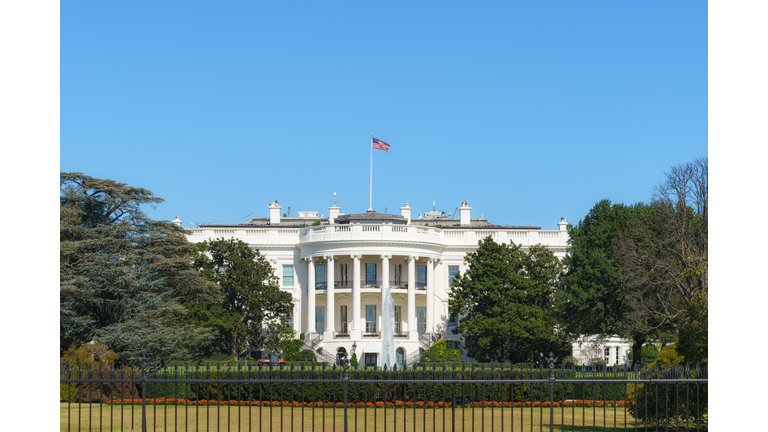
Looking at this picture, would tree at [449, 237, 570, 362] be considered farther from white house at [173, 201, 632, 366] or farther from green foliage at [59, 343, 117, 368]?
green foliage at [59, 343, 117, 368]

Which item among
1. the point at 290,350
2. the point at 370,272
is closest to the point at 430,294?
the point at 370,272

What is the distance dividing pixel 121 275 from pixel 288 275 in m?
24.6

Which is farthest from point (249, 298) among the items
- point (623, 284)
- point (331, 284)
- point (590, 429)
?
point (590, 429)

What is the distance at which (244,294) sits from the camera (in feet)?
169

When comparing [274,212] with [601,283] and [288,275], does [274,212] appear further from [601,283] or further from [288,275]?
[601,283]

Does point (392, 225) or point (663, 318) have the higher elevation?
point (392, 225)

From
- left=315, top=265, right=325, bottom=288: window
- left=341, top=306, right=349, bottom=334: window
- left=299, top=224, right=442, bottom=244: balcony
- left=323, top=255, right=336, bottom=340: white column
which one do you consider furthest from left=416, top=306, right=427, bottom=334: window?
left=315, top=265, right=325, bottom=288: window

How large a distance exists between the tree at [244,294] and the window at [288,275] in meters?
9.22

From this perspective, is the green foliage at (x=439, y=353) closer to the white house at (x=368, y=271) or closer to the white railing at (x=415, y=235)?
the white house at (x=368, y=271)

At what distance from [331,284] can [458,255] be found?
1088cm

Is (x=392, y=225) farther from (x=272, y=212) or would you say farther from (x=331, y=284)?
(x=272, y=212)

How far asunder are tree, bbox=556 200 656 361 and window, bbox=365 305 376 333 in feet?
57.3

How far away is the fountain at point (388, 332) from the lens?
54469 millimetres

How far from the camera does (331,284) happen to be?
58000mm
